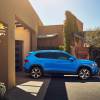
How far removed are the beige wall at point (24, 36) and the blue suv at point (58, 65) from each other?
396 centimetres

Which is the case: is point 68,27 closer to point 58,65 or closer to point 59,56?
point 59,56

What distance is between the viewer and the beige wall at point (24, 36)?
2264cm

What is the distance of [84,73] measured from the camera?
1834cm

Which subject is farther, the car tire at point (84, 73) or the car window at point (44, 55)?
the car window at point (44, 55)

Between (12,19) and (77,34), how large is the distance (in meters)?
16.0

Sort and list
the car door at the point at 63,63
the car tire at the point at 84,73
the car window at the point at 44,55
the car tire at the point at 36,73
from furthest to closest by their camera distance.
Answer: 1. the car window at the point at 44,55
2. the car tire at the point at 36,73
3. the car door at the point at 63,63
4. the car tire at the point at 84,73

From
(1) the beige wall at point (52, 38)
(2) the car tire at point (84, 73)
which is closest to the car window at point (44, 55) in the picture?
(2) the car tire at point (84, 73)

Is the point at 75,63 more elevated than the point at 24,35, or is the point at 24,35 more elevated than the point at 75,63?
the point at 24,35

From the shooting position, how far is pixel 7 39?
12789mm

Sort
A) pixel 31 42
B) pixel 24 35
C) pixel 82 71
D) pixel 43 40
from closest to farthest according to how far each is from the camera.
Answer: pixel 82 71
pixel 24 35
pixel 31 42
pixel 43 40

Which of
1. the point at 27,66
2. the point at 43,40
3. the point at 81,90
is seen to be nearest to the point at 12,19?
the point at 81,90

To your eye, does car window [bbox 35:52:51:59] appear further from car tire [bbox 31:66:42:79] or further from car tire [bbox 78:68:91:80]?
car tire [bbox 78:68:91:80]

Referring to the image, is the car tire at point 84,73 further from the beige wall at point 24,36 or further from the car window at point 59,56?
the beige wall at point 24,36

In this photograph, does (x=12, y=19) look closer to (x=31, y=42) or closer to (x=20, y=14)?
(x=20, y=14)
